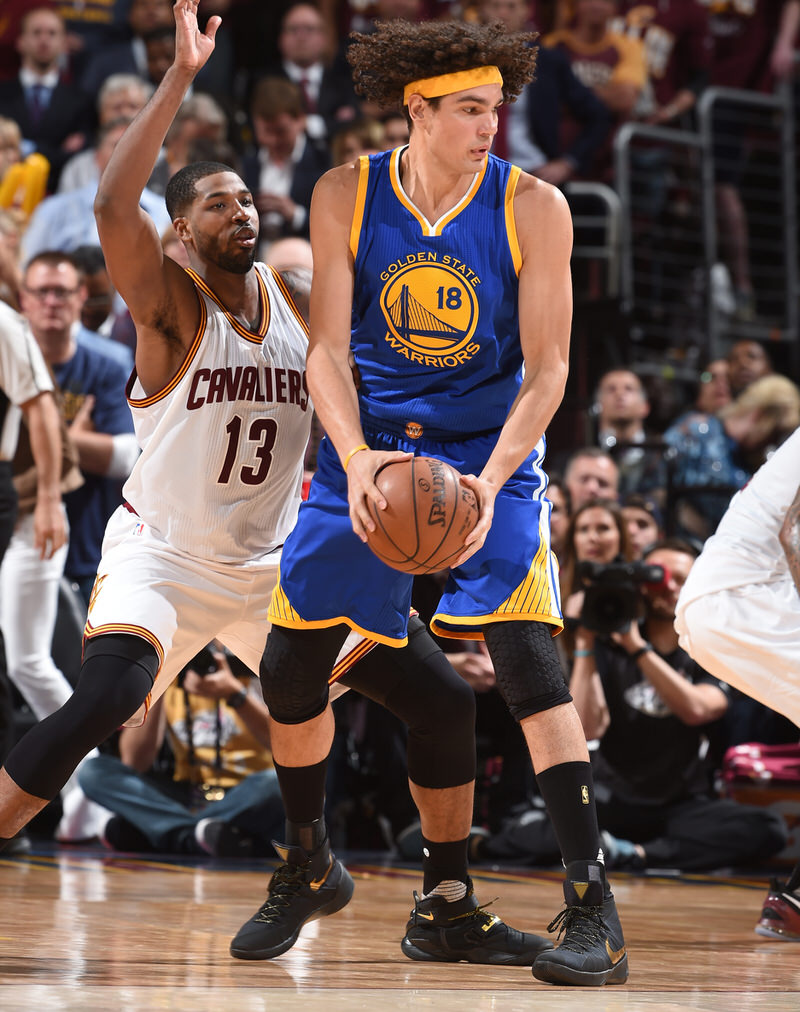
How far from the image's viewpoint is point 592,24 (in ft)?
36.8

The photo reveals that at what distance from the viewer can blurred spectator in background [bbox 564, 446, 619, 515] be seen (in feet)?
24.1

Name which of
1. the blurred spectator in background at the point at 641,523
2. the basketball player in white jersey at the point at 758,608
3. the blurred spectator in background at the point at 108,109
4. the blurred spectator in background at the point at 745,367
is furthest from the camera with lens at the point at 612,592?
the blurred spectator in background at the point at 108,109

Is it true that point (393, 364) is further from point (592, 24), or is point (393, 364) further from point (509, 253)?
point (592, 24)

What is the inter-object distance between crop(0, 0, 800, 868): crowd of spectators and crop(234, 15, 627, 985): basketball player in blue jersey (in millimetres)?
681

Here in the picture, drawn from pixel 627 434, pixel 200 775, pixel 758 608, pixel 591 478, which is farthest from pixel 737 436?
pixel 758 608

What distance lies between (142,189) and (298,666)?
1.22 metres

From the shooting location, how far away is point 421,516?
10.7 ft

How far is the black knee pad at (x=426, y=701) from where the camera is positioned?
379 cm

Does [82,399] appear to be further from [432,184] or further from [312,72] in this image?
[312,72]

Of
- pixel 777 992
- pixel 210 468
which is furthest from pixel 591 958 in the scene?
pixel 210 468

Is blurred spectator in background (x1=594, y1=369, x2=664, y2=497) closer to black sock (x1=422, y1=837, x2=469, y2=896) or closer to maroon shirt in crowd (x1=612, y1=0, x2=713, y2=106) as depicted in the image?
maroon shirt in crowd (x1=612, y1=0, x2=713, y2=106)

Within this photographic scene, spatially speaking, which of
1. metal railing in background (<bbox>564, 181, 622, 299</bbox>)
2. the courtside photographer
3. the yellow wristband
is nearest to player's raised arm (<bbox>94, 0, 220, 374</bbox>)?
the yellow wristband

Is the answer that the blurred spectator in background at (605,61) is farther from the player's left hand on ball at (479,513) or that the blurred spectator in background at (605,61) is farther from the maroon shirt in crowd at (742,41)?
the player's left hand on ball at (479,513)

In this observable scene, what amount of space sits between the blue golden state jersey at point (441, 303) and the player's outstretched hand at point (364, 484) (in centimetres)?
29
